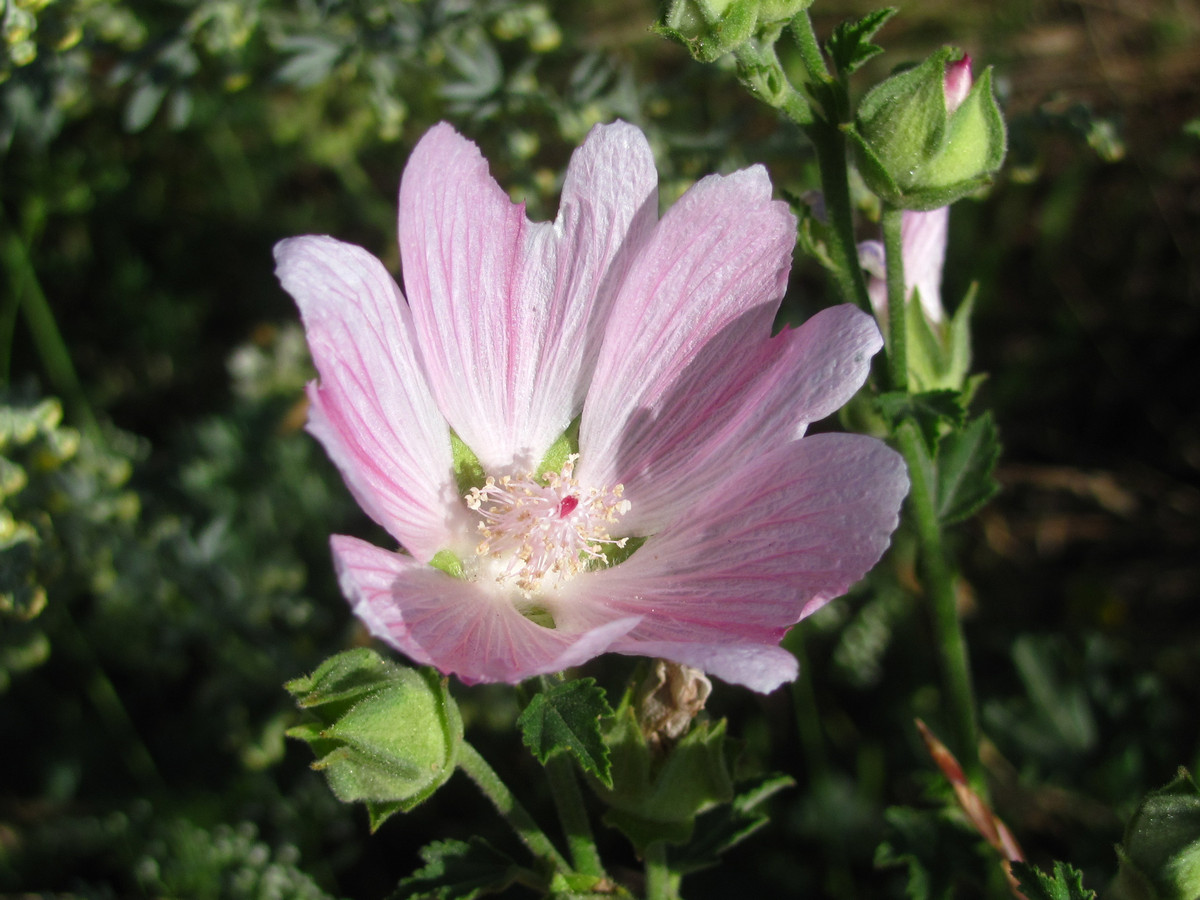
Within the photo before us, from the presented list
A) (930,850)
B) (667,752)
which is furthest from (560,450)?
(930,850)

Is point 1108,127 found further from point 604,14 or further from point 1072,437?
point 604,14

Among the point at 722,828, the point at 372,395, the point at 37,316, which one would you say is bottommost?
the point at 722,828

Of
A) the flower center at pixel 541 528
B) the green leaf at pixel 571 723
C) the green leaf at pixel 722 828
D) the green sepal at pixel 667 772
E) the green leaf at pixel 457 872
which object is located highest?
the green leaf at pixel 571 723

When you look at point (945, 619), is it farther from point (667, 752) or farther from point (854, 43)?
point (854, 43)

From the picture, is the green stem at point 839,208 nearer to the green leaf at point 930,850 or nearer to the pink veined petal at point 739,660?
the pink veined petal at point 739,660

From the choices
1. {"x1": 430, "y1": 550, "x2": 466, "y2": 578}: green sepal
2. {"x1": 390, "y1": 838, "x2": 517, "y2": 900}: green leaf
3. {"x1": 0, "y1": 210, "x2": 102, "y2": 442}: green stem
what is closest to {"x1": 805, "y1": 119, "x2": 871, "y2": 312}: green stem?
{"x1": 430, "y1": 550, "x2": 466, "y2": 578}: green sepal

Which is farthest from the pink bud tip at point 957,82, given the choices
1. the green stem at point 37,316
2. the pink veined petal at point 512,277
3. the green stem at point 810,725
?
the green stem at point 37,316
